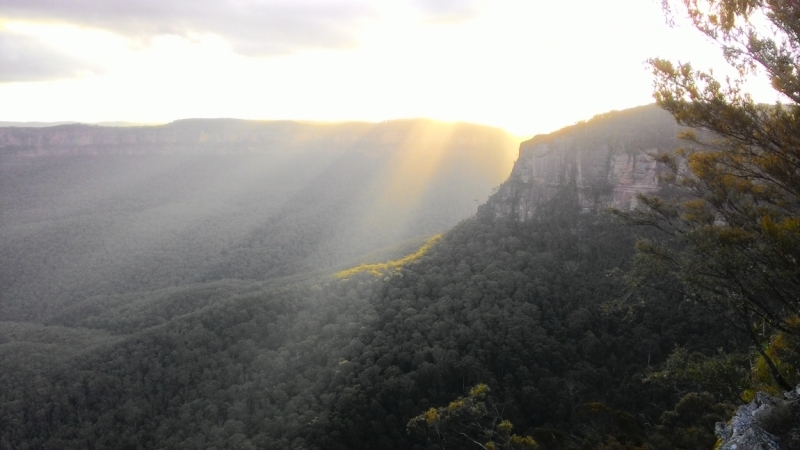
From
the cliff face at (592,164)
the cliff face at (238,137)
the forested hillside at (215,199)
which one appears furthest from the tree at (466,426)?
the cliff face at (238,137)

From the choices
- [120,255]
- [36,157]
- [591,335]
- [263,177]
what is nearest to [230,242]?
[120,255]

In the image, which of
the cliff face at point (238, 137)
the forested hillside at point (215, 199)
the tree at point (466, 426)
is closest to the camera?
the tree at point (466, 426)

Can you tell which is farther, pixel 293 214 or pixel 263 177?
pixel 263 177

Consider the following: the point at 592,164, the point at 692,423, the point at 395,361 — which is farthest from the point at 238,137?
the point at 692,423

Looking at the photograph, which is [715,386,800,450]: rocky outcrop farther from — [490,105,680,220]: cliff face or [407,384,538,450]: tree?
[490,105,680,220]: cliff face

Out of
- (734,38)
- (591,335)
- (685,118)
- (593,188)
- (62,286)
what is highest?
(734,38)

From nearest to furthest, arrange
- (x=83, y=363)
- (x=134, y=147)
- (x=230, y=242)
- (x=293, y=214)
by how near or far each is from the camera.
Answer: (x=83, y=363), (x=230, y=242), (x=293, y=214), (x=134, y=147)

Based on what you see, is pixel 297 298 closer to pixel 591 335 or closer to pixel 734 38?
pixel 591 335

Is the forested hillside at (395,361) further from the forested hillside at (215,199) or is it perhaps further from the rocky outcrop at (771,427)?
the forested hillside at (215,199)
